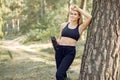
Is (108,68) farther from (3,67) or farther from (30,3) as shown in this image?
(30,3)

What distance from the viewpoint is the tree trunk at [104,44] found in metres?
5.91

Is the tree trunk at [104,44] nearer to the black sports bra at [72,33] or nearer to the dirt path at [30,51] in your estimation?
the black sports bra at [72,33]

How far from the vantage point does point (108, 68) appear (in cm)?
594

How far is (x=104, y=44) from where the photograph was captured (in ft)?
19.6

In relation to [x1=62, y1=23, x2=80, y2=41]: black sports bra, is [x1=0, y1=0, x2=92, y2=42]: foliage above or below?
below

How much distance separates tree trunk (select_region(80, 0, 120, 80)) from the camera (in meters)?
5.91

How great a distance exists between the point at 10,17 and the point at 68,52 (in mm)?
57886

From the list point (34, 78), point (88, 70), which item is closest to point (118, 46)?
point (88, 70)

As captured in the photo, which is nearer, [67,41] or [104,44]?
[104,44]

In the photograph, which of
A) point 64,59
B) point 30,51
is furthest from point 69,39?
point 30,51

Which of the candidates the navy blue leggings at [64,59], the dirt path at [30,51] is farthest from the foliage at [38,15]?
the navy blue leggings at [64,59]

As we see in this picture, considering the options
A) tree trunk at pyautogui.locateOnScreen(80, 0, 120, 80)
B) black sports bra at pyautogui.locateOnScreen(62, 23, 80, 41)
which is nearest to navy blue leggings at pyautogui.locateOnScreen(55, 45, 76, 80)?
black sports bra at pyautogui.locateOnScreen(62, 23, 80, 41)

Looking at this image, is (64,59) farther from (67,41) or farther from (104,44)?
(104,44)

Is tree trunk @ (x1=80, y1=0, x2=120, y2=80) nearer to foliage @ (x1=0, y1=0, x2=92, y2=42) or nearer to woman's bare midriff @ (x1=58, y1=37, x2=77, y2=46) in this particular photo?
woman's bare midriff @ (x1=58, y1=37, x2=77, y2=46)
